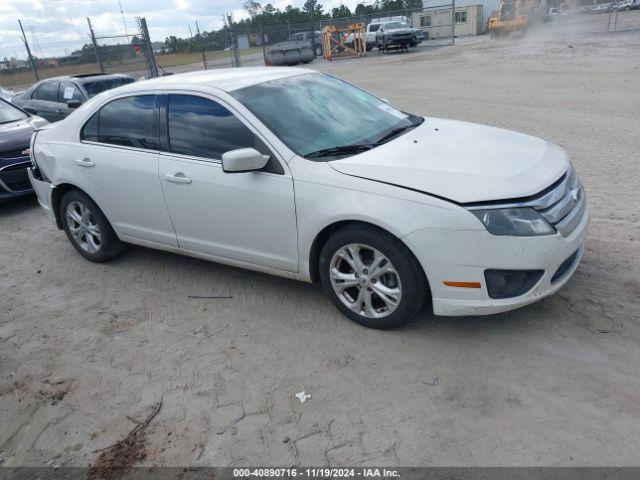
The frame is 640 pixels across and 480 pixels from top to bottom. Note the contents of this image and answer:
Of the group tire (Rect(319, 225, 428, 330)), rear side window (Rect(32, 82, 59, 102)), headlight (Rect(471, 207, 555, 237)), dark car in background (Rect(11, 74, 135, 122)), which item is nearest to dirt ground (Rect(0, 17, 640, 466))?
tire (Rect(319, 225, 428, 330))

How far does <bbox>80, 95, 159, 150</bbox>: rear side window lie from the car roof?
0.14m

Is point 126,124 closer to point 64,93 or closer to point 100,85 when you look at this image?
point 100,85

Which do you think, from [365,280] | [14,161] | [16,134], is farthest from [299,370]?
[16,134]

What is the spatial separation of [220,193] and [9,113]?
6044 mm

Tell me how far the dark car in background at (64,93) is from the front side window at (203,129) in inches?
277

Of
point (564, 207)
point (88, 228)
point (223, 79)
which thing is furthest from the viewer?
point (88, 228)

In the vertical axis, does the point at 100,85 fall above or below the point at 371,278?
above

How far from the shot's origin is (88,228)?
5.15 m

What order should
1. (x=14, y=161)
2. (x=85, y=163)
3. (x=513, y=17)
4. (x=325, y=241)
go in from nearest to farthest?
1. (x=325, y=241)
2. (x=85, y=163)
3. (x=14, y=161)
4. (x=513, y=17)

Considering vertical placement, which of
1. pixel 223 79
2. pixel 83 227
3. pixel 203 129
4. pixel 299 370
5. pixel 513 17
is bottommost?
pixel 299 370

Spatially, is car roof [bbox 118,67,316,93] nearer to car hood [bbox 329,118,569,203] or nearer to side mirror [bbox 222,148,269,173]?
side mirror [bbox 222,148,269,173]

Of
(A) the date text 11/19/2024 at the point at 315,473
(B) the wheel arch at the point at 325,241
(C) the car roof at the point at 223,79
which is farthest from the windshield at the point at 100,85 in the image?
(A) the date text 11/19/2024 at the point at 315,473

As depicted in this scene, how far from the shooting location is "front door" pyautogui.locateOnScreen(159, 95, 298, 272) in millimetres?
3707

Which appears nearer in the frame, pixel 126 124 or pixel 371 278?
pixel 371 278
